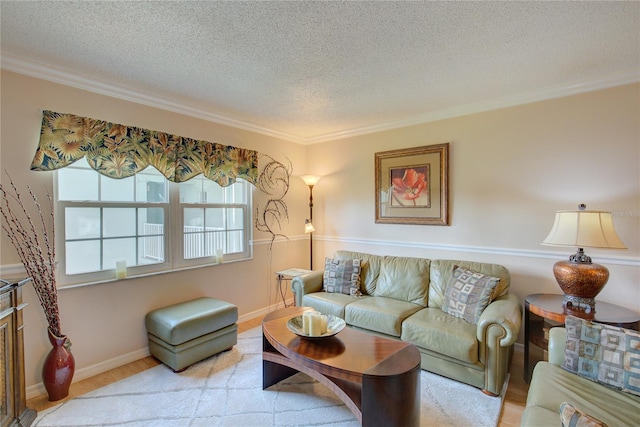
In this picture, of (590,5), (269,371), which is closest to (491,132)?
(590,5)

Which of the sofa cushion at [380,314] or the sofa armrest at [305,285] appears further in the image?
the sofa armrest at [305,285]

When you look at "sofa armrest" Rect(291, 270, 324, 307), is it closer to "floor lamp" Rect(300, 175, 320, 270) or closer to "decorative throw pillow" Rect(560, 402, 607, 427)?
"floor lamp" Rect(300, 175, 320, 270)

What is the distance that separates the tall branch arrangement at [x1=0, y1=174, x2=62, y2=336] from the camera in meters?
2.21

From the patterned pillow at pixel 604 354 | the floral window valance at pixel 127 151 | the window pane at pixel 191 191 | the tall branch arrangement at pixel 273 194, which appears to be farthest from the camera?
the tall branch arrangement at pixel 273 194

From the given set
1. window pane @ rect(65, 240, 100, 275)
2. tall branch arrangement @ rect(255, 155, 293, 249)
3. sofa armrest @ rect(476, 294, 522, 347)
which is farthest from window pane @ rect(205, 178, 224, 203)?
sofa armrest @ rect(476, 294, 522, 347)

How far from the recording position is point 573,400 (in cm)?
151

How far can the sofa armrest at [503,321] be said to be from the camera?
220 centimetres

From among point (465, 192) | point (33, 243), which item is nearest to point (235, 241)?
point (33, 243)

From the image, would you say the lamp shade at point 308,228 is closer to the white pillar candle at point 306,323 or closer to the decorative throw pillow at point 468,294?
the decorative throw pillow at point 468,294

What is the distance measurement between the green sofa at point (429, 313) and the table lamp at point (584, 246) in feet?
1.38

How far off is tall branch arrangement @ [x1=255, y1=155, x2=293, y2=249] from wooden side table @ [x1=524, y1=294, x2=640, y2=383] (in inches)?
116

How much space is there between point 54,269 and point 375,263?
9.72 feet

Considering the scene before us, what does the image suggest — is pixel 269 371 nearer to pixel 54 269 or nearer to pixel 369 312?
pixel 369 312

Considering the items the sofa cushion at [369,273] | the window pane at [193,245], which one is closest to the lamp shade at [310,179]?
the sofa cushion at [369,273]
